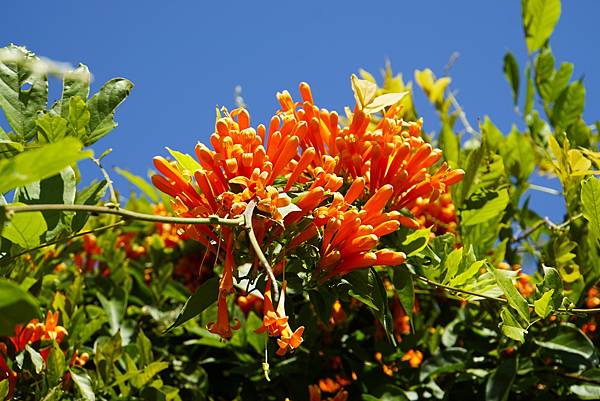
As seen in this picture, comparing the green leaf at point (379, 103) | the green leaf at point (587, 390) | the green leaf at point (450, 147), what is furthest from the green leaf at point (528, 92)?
the green leaf at point (379, 103)

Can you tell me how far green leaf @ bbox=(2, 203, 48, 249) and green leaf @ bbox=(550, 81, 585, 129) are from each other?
1406 mm

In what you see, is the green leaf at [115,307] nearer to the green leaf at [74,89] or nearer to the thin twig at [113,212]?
the green leaf at [74,89]

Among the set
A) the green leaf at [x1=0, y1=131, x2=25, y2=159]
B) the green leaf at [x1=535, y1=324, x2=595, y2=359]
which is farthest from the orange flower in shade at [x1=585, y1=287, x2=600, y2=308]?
the green leaf at [x1=0, y1=131, x2=25, y2=159]

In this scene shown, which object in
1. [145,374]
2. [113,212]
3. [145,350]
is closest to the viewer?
[113,212]

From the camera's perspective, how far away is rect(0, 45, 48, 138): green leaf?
3.95 ft

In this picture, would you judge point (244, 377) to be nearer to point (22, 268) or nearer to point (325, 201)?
point (22, 268)

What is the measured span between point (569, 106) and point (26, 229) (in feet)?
4.82

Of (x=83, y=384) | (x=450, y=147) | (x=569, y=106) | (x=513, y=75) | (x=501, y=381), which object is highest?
(x=513, y=75)

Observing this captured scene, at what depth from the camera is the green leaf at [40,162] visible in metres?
0.69

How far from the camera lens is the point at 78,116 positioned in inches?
48.6

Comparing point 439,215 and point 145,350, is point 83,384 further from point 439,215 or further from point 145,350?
point 439,215

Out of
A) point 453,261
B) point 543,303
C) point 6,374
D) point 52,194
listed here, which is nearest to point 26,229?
point 52,194

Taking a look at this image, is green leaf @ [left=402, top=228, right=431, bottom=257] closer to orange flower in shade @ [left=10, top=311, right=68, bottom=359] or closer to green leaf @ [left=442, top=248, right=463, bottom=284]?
green leaf @ [left=442, top=248, right=463, bottom=284]

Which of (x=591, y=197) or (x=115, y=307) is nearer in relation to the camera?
(x=591, y=197)
